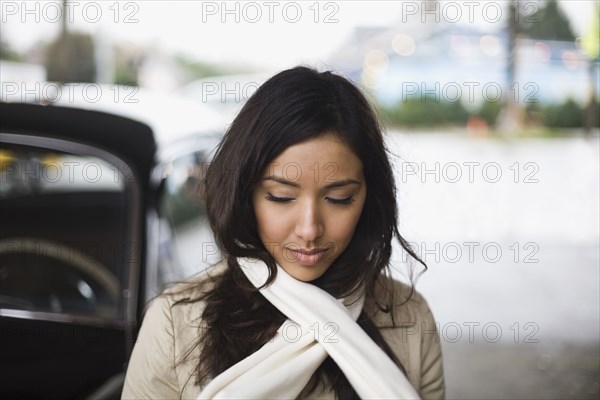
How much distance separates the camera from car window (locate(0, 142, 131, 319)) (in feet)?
9.88

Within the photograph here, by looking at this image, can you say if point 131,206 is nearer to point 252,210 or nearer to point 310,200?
point 252,210

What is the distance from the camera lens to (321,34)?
11531 millimetres

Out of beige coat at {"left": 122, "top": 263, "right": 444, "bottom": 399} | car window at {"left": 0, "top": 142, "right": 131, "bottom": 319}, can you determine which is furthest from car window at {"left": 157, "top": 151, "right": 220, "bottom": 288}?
beige coat at {"left": 122, "top": 263, "right": 444, "bottom": 399}

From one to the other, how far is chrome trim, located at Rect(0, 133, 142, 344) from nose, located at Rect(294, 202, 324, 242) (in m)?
1.32

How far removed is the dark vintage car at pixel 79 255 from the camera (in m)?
2.88

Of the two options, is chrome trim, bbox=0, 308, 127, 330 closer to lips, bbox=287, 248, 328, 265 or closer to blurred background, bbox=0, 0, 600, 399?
blurred background, bbox=0, 0, 600, 399

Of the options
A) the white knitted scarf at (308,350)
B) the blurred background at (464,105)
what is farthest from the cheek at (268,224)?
the blurred background at (464,105)

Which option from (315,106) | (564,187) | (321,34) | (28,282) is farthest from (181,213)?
(564,187)

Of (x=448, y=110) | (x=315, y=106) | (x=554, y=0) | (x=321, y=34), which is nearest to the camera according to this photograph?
(x=315, y=106)

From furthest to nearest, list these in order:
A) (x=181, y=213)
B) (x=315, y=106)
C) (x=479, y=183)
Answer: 1. (x=479, y=183)
2. (x=181, y=213)
3. (x=315, y=106)

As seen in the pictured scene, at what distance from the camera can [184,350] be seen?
1.99m

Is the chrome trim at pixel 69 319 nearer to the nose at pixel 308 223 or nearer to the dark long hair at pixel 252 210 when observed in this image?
the dark long hair at pixel 252 210

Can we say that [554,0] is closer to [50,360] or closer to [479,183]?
[479,183]

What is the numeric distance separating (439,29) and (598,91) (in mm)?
3826
